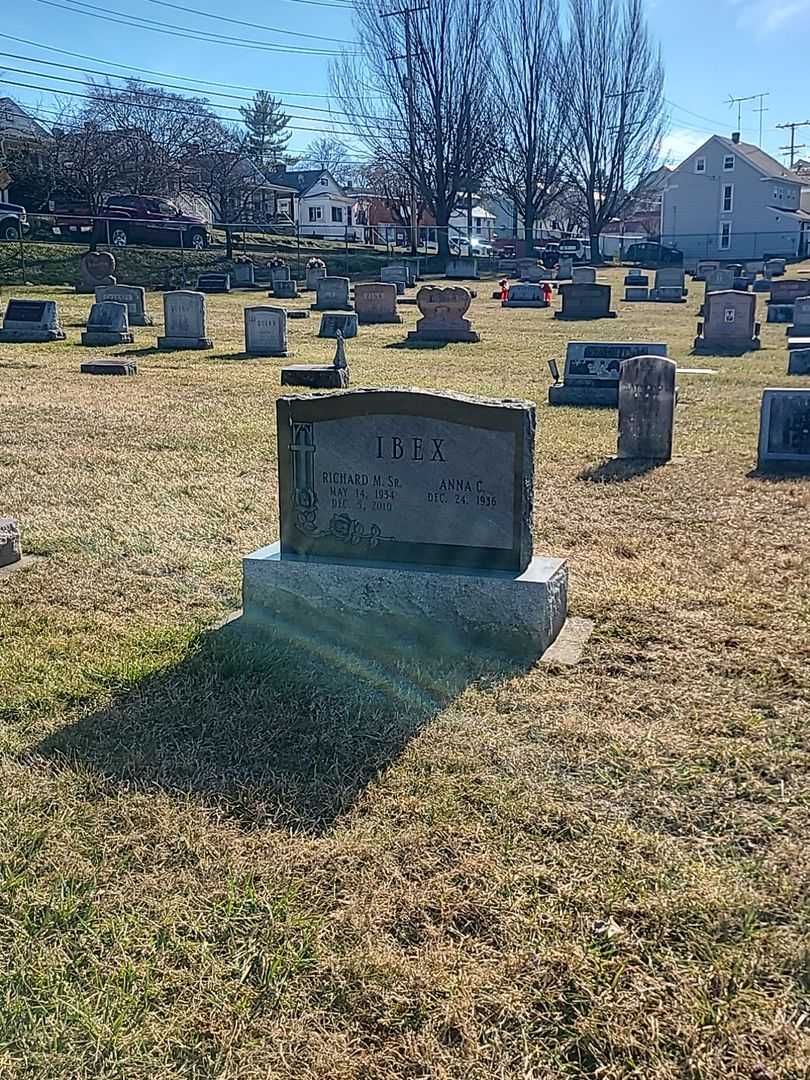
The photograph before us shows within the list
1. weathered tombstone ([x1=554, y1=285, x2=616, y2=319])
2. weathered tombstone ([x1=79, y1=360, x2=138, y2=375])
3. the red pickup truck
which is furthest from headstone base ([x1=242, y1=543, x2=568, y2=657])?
the red pickup truck

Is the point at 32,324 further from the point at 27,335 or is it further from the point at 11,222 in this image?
the point at 11,222

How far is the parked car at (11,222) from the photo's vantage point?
37656 mm

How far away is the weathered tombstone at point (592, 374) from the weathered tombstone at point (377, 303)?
13029 mm

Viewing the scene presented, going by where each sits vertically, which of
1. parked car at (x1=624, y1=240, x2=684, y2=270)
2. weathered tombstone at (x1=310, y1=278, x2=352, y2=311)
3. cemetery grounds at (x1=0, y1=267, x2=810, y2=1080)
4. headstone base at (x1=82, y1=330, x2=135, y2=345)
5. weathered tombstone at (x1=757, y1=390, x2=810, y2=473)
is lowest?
cemetery grounds at (x1=0, y1=267, x2=810, y2=1080)

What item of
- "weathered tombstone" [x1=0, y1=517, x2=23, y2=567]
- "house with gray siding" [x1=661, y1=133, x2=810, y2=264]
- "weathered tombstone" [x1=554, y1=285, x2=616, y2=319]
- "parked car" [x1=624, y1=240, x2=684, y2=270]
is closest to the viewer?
"weathered tombstone" [x1=0, y1=517, x2=23, y2=567]

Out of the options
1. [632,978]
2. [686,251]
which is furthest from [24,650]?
[686,251]

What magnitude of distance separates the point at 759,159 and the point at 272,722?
83.9 m

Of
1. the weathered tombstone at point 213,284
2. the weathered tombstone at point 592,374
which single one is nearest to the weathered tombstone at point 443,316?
the weathered tombstone at point 592,374

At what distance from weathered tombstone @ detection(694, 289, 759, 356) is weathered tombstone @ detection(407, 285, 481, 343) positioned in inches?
195

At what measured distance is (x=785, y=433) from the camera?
8375 millimetres

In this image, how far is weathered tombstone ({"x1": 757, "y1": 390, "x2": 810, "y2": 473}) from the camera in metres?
8.33

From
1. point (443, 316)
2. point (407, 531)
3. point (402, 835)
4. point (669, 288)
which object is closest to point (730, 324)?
point (443, 316)

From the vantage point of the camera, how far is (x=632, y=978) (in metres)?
2.33

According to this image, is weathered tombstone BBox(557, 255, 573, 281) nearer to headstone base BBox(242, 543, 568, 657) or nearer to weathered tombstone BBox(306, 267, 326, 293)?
weathered tombstone BBox(306, 267, 326, 293)
